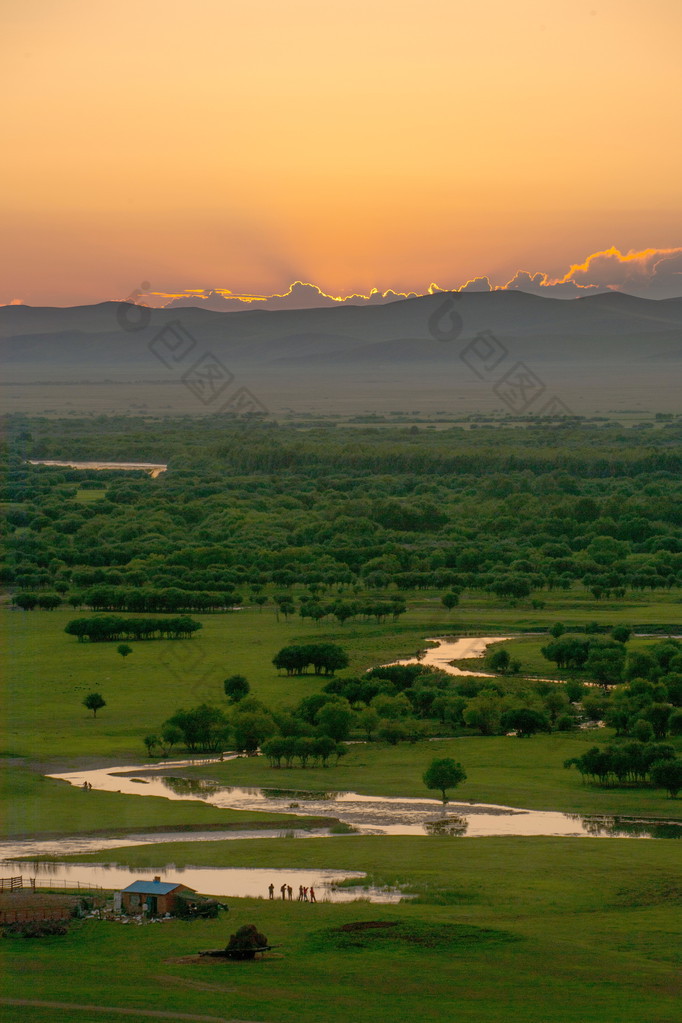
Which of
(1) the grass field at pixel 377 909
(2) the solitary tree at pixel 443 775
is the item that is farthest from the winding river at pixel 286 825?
(1) the grass field at pixel 377 909

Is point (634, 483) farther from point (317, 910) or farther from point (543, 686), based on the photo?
point (317, 910)

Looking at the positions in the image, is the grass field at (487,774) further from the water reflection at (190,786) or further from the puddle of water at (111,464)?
the puddle of water at (111,464)

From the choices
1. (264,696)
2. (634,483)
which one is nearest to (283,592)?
(264,696)

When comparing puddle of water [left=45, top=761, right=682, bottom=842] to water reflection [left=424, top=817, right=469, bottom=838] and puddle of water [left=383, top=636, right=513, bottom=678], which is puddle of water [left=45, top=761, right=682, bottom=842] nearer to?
water reflection [left=424, top=817, right=469, bottom=838]

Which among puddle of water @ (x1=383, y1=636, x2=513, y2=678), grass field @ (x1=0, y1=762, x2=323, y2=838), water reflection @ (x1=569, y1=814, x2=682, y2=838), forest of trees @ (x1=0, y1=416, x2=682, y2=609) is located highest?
forest of trees @ (x1=0, y1=416, x2=682, y2=609)

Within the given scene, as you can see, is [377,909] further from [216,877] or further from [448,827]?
[448,827]

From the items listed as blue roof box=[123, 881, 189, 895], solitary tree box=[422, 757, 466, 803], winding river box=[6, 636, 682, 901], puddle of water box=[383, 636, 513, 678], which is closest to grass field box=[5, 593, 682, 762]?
puddle of water box=[383, 636, 513, 678]
